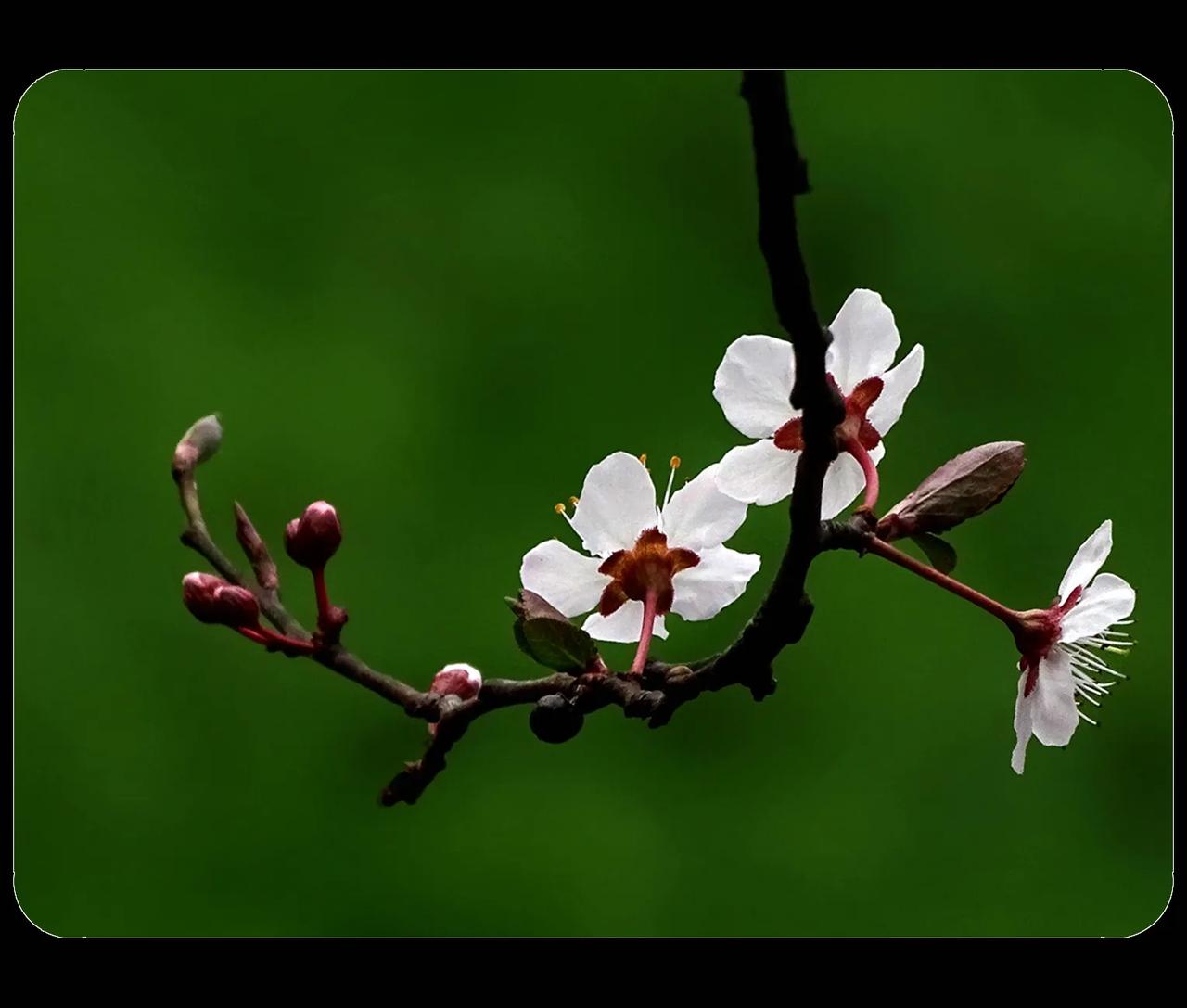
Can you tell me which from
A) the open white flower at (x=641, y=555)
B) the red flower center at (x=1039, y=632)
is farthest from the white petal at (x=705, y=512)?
the red flower center at (x=1039, y=632)

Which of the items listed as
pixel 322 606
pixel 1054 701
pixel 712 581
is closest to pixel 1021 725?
pixel 1054 701

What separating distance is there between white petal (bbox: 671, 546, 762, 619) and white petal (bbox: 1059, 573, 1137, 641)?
119 mm

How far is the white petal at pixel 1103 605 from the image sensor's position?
57cm

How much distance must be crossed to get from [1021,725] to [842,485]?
11 centimetres

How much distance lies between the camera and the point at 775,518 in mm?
1693

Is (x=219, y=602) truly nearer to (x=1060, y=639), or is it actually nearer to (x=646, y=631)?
(x=646, y=631)

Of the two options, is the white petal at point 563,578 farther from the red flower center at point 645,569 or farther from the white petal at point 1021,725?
the white petal at point 1021,725

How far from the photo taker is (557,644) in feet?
1.71

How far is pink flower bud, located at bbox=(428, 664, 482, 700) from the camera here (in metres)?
0.56

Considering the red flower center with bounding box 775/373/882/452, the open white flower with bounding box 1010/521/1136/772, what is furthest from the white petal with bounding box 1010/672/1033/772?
the red flower center with bounding box 775/373/882/452

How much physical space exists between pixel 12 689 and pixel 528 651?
48 centimetres

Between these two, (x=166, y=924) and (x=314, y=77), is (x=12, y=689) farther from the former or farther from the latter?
(x=314, y=77)
